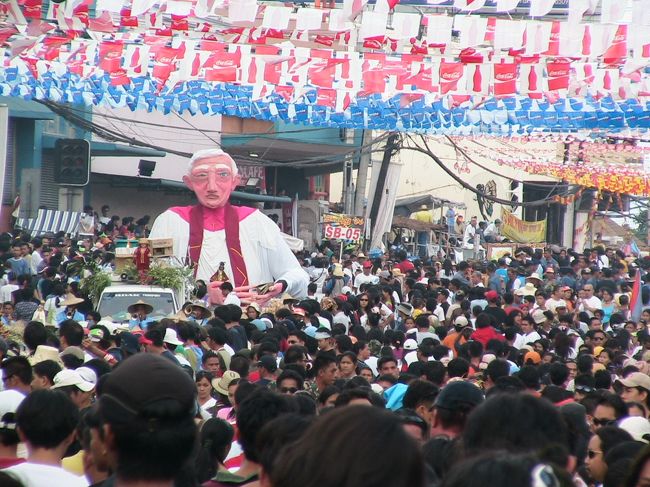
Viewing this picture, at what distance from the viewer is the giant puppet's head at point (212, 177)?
20.9 meters

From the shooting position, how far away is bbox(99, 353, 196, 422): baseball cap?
4020 millimetres

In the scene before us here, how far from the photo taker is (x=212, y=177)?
826 inches

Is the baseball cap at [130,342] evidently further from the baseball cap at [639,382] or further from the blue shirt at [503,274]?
the blue shirt at [503,274]

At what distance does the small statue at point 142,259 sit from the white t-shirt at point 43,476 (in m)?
12.5

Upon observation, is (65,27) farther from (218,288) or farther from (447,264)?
(447,264)

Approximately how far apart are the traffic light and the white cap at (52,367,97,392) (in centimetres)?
1858

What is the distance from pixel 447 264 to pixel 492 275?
390cm

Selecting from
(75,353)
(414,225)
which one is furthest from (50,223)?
(75,353)

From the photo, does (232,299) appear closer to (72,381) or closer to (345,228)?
(72,381)

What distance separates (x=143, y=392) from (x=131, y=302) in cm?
1246

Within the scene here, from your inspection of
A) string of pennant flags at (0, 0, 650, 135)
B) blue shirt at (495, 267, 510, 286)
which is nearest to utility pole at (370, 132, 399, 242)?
blue shirt at (495, 267, 510, 286)

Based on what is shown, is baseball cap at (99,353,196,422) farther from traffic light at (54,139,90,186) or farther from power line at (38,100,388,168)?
traffic light at (54,139,90,186)

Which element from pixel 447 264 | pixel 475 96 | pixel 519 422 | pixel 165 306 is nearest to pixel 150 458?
pixel 519 422

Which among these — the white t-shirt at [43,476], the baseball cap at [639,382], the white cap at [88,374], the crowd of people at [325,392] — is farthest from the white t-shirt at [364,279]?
the white t-shirt at [43,476]
